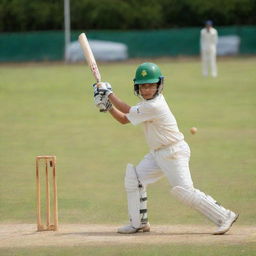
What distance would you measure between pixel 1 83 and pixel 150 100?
22.5 metres

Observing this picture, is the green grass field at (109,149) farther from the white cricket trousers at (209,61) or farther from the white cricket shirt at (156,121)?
the white cricket trousers at (209,61)

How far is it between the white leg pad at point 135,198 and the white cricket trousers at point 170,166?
0.19 feet

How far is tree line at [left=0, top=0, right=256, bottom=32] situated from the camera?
5109cm

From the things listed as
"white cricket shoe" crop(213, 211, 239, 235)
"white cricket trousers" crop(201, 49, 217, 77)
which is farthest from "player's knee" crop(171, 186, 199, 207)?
"white cricket trousers" crop(201, 49, 217, 77)

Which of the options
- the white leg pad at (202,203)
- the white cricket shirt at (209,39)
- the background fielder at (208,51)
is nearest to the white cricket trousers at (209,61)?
the background fielder at (208,51)

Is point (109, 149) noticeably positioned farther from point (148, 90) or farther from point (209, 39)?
point (209, 39)

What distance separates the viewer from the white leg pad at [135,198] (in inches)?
310

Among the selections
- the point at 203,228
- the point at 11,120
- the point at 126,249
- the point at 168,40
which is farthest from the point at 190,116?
the point at 168,40

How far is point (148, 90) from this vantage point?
782 cm

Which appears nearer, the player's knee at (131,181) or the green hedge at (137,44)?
the player's knee at (131,181)

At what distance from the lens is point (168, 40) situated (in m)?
45.7

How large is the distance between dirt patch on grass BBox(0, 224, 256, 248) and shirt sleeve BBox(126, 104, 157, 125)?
3.63 ft

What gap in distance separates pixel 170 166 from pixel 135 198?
471 millimetres

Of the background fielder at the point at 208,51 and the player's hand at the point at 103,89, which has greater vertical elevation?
the player's hand at the point at 103,89
